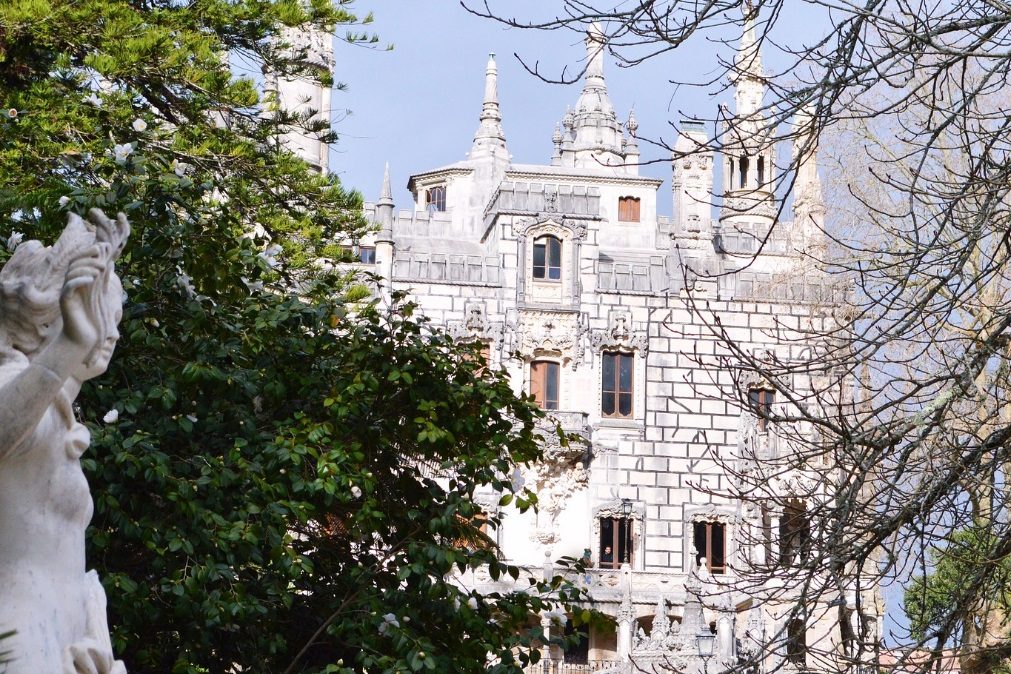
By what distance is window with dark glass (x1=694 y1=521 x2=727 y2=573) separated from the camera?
32.6 m

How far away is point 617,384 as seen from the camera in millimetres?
33500

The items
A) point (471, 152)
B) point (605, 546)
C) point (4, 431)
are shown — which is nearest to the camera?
point (4, 431)

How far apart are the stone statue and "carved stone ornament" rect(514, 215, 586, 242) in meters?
29.9

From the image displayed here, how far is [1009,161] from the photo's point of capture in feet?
20.0

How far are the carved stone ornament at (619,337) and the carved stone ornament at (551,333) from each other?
410mm

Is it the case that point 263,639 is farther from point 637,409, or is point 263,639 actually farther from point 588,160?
point 588,160

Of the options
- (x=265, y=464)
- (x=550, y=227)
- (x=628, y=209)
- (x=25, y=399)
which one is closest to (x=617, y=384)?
(x=550, y=227)

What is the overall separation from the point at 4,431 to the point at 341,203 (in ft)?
36.7

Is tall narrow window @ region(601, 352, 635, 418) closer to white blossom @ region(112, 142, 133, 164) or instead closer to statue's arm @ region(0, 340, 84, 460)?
white blossom @ region(112, 142, 133, 164)

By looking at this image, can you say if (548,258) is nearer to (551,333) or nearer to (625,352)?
(551,333)

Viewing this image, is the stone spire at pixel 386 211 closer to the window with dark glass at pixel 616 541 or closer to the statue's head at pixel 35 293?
the window with dark glass at pixel 616 541

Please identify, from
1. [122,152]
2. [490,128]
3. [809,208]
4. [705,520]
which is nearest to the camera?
[122,152]

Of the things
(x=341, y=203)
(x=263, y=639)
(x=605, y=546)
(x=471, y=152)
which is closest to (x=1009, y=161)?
(x=263, y=639)

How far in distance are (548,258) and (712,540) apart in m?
7.80
